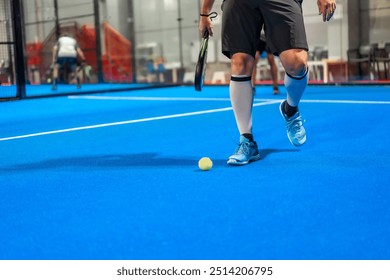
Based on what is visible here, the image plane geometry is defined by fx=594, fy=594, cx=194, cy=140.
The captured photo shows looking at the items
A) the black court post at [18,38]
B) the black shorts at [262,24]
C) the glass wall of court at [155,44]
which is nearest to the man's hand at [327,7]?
the black shorts at [262,24]

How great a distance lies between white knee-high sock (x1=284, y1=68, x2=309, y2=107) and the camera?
334 cm

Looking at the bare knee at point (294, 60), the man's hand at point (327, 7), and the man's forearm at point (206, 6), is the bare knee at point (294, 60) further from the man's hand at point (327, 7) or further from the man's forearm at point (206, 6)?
the man's forearm at point (206, 6)

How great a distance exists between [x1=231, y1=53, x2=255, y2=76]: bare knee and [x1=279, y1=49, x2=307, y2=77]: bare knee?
0.62 ft

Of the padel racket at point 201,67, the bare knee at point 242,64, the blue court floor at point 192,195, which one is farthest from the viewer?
the padel racket at point 201,67

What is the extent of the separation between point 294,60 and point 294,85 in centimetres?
24

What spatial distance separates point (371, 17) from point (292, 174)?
9.50 metres

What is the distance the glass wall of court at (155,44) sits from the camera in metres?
11.5

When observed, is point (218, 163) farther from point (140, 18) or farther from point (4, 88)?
point (140, 18)

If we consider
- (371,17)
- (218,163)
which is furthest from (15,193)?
(371,17)

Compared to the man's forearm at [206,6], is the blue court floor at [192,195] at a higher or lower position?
lower

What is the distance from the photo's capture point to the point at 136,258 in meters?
1.66

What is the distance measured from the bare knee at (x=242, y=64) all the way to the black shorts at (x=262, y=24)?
1.1 inches

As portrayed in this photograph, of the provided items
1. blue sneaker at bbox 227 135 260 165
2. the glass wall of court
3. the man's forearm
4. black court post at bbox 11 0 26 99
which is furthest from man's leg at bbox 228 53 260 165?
the glass wall of court

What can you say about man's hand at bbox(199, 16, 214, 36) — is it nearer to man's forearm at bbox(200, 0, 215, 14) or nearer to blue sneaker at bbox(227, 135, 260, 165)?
man's forearm at bbox(200, 0, 215, 14)
